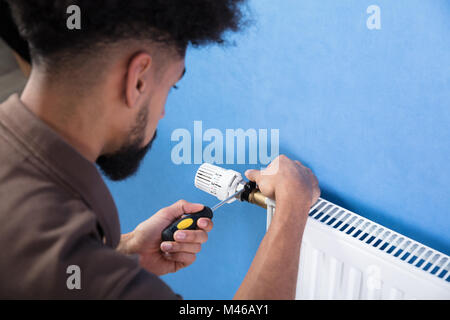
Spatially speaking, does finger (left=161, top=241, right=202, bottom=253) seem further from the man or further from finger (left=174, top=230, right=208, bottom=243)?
the man

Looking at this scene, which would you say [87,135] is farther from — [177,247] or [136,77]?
[177,247]

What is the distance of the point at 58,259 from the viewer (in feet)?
1.34

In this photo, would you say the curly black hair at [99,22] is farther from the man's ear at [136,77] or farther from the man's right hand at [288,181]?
the man's right hand at [288,181]

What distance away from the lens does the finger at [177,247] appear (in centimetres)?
69

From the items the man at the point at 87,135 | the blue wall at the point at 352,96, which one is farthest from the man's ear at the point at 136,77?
the blue wall at the point at 352,96

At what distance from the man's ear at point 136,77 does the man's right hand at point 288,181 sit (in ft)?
0.90

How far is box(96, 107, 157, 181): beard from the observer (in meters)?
0.57

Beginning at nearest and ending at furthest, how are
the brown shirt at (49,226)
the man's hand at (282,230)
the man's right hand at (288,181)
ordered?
the brown shirt at (49,226) → the man's hand at (282,230) → the man's right hand at (288,181)

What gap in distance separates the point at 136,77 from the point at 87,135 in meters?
0.10

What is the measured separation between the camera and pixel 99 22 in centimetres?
46

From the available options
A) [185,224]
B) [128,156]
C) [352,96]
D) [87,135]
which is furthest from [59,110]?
[352,96]
